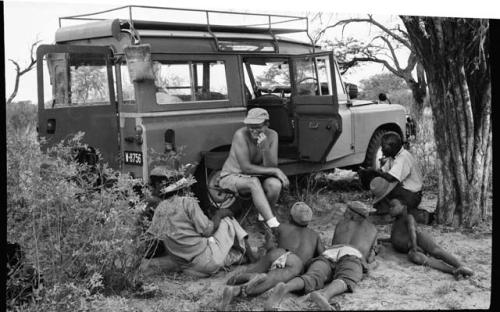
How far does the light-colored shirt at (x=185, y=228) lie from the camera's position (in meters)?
4.35

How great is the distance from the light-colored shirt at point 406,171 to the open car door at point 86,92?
2397 mm

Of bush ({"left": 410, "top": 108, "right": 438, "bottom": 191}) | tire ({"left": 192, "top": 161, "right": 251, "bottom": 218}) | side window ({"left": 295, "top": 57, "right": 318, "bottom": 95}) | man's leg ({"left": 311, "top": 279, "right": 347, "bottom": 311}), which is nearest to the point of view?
man's leg ({"left": 311, "top": 279, "right": 347, "bottom": 311})

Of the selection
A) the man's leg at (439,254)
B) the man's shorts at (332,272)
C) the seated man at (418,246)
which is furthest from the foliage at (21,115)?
the man's leg at (439,254)

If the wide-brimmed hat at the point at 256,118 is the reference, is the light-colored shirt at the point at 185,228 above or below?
below

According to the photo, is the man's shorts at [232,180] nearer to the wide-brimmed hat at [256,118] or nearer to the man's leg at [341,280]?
the wide-brimmed hat at [256,118]

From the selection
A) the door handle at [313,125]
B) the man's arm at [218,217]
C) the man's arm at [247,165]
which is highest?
the door handle at [313,125]

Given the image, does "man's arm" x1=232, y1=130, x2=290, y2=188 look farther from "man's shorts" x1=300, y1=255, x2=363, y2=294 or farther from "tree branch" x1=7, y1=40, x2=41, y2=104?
"tree branch" x1=7, y1=40, x2=41, y2=104

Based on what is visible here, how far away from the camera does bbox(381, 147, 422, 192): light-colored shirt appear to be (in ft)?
18.1

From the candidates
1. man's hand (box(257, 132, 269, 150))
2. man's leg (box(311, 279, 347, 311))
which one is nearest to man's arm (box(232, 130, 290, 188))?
man's hand (box(257, 132, 269, 150))

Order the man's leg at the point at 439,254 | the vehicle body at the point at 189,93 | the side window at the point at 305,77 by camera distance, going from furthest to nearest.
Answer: the side window at the point at 305,77, the vehicle body at the point at 189,93, the man's leg at the point at 439,254

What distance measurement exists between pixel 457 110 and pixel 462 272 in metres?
1.63

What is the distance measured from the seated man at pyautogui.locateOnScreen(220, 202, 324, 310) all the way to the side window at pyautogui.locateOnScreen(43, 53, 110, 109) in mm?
2036

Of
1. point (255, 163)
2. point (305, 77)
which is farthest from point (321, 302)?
point (305, 77)

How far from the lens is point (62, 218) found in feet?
12.5
